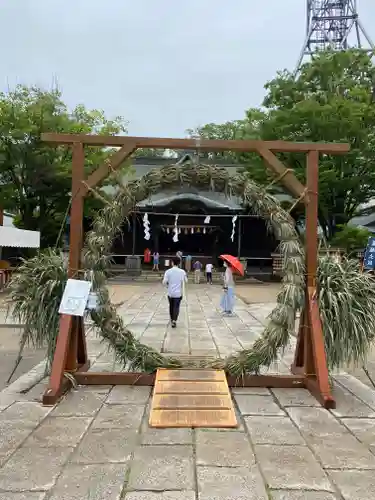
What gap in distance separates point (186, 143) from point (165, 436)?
300 centimetres

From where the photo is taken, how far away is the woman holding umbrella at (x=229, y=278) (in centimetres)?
1108

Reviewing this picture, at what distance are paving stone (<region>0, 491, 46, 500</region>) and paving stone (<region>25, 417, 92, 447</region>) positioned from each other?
73cm

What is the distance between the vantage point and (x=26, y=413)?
4324 mm

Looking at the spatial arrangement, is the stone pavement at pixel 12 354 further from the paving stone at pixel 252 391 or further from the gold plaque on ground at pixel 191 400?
the paving stone at pixel 252 391

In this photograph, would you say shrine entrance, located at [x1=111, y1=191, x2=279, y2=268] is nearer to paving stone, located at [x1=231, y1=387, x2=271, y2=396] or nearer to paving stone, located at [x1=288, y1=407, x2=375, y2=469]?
paving stone, located at [x1=231, y1=387, x2=271, y2=396]

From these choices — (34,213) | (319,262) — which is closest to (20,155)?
(34,213)

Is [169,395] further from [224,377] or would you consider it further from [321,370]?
[321,370]

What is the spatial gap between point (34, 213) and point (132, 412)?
66.3ft

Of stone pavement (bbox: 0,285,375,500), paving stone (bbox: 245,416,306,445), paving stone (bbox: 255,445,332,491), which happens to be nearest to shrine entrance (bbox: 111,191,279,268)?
stone pavement (bbox: 0,285,375,500)

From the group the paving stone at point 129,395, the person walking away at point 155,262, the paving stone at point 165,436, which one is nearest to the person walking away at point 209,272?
the person walking away at point 155,262

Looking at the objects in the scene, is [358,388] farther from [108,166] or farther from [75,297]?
[108,166]

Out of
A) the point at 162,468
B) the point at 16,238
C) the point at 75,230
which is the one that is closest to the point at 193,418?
the point at 162,468

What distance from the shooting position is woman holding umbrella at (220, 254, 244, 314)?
1108 cm

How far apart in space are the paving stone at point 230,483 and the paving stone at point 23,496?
0.95 metres
